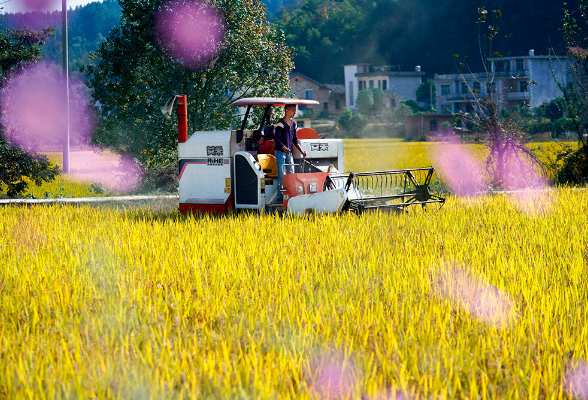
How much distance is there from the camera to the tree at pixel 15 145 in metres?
16.1

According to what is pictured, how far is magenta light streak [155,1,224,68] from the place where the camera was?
1764 cm

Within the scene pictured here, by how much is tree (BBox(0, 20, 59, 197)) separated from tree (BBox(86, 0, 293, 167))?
2.24 m

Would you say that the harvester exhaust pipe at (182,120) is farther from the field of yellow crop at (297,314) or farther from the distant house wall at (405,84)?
the distant house wall at (405,84)

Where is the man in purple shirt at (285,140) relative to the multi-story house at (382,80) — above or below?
below

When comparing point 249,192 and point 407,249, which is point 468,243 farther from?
point 249,192

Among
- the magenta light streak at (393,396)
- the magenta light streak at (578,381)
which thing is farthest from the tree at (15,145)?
the magenta light streak at (578,381)

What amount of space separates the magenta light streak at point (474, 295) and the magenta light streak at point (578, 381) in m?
0.84

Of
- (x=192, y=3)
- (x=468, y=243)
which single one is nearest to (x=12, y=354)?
(x=468, y=243)

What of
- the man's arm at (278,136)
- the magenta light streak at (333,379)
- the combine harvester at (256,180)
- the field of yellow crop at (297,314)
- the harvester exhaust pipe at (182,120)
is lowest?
the magenta light streak at (333,379)

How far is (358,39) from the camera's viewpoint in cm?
9606

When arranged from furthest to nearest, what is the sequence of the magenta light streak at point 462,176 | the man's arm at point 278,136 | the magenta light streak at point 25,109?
the magenta light streak at point 462,176 → the magenta light streak at point 25,109 → the man's arm at point 278,136

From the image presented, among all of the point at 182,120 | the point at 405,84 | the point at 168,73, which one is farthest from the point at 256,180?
the point at 405,84

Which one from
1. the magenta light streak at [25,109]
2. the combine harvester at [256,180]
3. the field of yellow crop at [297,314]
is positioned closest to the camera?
the field of yellow crop at [297,314]

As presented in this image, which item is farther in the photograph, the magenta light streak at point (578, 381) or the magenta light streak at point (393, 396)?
the magenta light streak at point (578, 381)
